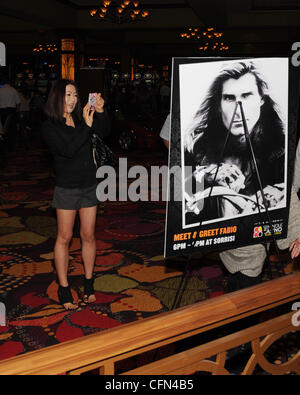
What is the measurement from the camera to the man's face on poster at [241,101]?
1.91 meters

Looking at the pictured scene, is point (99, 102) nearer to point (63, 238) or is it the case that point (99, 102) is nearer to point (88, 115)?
point (88, 115)

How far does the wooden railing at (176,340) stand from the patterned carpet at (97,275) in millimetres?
1074

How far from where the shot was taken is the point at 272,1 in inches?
520

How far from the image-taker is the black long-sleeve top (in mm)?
2863

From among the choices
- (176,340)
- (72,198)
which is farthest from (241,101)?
(72,198)

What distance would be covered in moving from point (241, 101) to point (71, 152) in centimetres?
124

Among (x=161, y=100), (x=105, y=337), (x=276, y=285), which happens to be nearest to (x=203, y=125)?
(x=276, y=285)

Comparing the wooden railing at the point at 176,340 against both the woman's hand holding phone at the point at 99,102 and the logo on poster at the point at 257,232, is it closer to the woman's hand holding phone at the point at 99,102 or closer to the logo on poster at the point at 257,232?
the logo on poster at the point at 257,232

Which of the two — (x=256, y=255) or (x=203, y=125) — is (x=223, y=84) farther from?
(x=256, y=255)

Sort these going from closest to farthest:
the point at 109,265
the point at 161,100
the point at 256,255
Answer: the point at 256,255 < the point at 109,265 < the point at 161,100

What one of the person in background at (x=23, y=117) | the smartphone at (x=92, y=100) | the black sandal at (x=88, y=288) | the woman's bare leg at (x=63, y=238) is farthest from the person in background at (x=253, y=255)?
the person in background at (x=23, y=117)

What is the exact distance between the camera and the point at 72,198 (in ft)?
9.53

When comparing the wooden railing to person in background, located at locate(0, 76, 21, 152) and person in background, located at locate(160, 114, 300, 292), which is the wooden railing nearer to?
person in background, located at locate(160, 114, 300, 292)

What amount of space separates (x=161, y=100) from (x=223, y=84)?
12.6 meters
